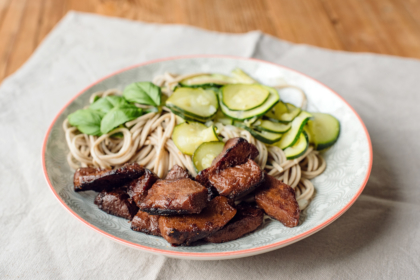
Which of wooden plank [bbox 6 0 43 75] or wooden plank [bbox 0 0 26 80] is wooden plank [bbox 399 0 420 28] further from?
wooden plank [bbox 0 0 26 80]

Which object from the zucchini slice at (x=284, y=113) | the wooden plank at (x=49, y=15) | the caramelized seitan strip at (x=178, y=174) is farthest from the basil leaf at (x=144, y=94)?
the wooden plank at (x=49, y=15)

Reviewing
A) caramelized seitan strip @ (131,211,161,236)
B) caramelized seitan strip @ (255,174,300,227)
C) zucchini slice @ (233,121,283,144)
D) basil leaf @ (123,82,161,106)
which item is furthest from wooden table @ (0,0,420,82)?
caramelized seitan strip @ (131,211,161,236)

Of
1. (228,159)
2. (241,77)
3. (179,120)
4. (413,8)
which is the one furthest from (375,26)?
(228,159)

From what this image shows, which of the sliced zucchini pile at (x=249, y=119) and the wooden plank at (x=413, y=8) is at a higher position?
the sliced zucchini pile at (x=249, y=119)

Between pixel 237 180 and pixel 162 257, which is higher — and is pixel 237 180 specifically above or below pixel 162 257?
above

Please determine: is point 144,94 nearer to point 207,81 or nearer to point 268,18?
point 207,81

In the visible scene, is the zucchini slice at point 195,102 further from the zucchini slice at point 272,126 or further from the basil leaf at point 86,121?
the basil leaf at point 86,121

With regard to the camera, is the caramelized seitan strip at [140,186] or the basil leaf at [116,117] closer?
the caramelized seitan strip at [140,186]
